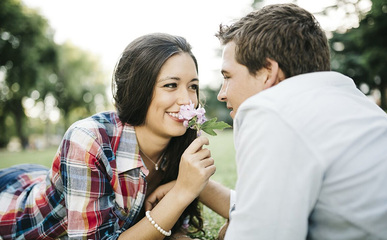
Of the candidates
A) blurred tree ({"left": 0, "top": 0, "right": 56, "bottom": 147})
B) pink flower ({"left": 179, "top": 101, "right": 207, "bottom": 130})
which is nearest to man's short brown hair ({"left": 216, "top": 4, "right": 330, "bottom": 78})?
pink flower ({"left": 179, "top": 101, "right": 207, "bottom": 130})

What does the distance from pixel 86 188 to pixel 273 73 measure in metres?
1.71

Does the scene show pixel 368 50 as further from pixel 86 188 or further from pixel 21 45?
pixel 86 188

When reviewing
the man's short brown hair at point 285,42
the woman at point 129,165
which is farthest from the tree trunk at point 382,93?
the man's short brown hair at point 285,42

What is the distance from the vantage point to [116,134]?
317cm

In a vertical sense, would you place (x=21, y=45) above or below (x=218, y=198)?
above

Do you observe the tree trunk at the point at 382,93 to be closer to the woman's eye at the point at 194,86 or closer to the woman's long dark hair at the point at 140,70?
the woman's eye at the point at 194,86

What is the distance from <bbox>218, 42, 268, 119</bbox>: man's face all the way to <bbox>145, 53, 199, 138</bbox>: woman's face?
25.5 inches

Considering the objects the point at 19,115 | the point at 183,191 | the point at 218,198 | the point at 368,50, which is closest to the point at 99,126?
the point at 183,191

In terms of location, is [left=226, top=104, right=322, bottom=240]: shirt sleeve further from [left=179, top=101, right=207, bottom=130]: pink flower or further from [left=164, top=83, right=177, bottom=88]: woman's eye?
[left=164, top=83, right=177, bottom=88]: woman's eye

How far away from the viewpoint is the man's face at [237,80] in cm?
239

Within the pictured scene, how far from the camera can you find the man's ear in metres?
2.29

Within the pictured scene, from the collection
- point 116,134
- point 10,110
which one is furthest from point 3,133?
point 116,134

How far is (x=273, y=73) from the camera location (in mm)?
2299

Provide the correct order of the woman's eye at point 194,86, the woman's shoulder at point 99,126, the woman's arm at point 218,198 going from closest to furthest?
1. the woman's shoulder at point 99,126
2. the woman's eye at point 194,86
3. the woman's arm at point 218,198
